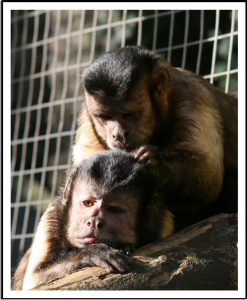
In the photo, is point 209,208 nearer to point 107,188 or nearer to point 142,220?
point 142,220

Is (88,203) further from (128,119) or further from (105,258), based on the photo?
(128,119)

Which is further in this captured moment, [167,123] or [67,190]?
[167,123]

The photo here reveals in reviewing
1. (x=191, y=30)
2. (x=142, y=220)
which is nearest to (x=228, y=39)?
(x=191, y=30)

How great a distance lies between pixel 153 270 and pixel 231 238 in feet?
2.01

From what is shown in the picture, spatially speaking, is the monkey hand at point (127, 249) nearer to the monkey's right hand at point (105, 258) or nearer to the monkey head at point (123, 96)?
the monkey's right hand at point (105, 258)

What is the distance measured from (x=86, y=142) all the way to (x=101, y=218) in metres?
1.68

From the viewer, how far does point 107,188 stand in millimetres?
2990

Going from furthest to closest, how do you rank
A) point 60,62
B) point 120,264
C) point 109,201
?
point 60,62
point 109,201
point 120,264

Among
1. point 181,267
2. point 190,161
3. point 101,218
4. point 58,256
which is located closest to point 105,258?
point 101,218

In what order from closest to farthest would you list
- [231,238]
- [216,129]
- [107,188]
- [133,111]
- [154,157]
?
[231,238], [107,188], [154,157], [133,111], [216,129]

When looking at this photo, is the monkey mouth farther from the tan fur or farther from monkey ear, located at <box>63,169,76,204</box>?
the tan fur

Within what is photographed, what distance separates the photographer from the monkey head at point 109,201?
2.90 meters

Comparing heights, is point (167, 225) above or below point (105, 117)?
below

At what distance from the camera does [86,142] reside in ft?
14.6
